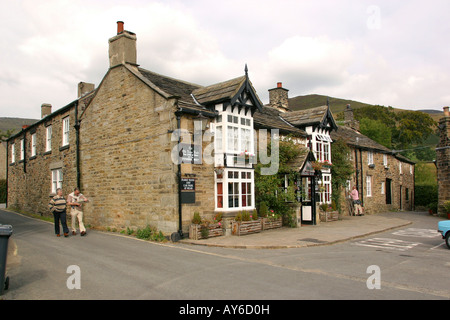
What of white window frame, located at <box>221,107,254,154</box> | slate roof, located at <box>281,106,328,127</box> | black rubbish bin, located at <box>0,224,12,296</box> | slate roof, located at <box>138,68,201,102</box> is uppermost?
slate roof, located at <box>138,68,201,102</box>

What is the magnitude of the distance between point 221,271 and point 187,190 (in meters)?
5.12

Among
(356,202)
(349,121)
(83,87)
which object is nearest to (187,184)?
(83,87)

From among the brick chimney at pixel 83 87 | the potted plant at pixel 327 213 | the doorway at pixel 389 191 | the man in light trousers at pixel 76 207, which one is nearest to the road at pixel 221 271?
the man in light trousers at pixel 76 207

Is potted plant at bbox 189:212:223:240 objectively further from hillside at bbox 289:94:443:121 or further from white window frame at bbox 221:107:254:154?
hillside at bbox 289:94:443:121

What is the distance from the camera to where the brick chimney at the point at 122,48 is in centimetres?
1503

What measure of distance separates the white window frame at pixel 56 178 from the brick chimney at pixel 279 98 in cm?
1480

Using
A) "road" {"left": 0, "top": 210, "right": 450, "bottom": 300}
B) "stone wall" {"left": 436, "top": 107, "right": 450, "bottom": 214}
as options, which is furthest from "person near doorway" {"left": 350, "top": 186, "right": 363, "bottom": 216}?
"road" {"left": 0, "top": 210, "right": 450, "bottom": 300}

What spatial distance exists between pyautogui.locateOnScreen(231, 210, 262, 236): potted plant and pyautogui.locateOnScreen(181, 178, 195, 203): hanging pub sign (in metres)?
2.06

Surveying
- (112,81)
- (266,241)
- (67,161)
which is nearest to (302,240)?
(266,241)

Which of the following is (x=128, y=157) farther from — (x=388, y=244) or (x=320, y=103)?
(x=320, y=103)

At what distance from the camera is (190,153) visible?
504 inches

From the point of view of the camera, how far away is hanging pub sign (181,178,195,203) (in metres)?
12.4

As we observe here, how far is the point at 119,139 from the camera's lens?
15.0 m
